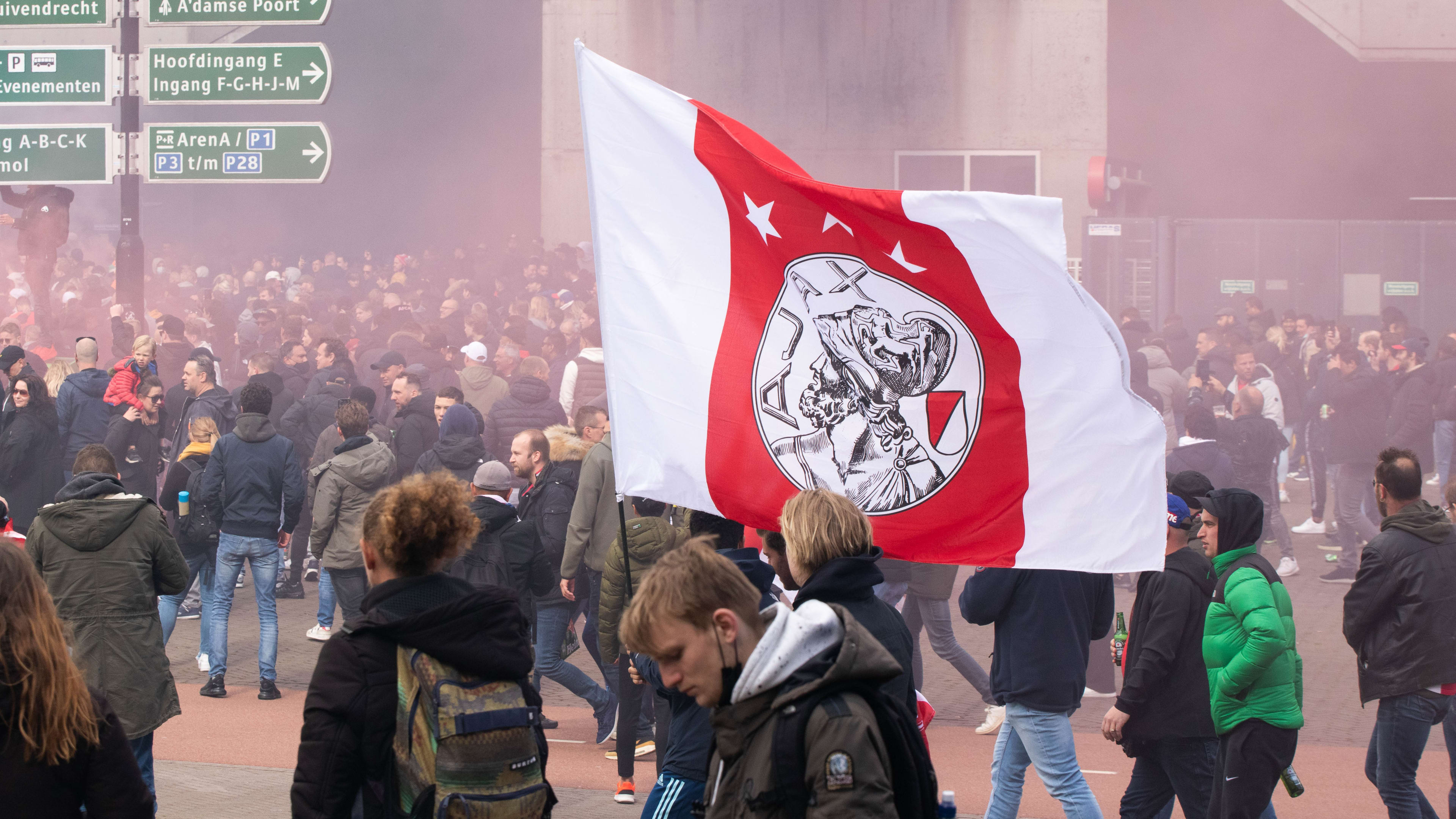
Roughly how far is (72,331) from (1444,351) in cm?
1761

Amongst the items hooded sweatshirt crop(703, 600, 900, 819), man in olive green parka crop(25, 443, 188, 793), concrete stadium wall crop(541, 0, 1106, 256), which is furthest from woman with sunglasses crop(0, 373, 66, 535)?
concrete stadium wall crop(541, 0, 1106, 256)

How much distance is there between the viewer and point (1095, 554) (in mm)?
4453

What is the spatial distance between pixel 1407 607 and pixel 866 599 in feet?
9.55

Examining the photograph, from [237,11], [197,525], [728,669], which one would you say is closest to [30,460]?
[197,525]

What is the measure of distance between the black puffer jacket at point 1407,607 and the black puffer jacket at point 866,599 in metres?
2.53

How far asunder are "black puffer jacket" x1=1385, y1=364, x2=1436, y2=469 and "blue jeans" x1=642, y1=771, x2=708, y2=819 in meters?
11.1

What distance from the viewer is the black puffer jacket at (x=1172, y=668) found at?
197 inches

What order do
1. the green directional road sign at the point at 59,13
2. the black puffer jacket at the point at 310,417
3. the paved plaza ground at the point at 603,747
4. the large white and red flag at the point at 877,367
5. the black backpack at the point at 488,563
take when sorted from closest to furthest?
the large white and red flag at the point at 877,367, the paved plaza ground at the point at 603,747, the black backpack at the point at 488,563, the black puffer jacket at the point at 310,417, the green directional road sign at the point at 59,13

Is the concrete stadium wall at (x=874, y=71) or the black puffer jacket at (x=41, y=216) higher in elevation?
the concrete stadium wall at (x=874, y=71)

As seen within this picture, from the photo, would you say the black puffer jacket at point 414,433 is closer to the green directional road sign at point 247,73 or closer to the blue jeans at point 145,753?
the green directional road sign at point 247,73

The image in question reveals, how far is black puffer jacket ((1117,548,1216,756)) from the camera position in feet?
16.4

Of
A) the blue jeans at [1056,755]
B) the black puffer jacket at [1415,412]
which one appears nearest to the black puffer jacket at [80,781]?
the blue jeans at [1056,755]

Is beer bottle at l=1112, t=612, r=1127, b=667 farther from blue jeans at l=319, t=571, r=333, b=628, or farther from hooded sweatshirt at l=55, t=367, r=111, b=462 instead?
hooded sweatshirt at l=55, t=367, r=111, b=462

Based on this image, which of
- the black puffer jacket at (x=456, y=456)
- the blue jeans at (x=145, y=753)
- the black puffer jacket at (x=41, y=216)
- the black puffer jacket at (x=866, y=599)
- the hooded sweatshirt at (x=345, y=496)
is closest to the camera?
the black puffer jacket at (x=866, y=599)
